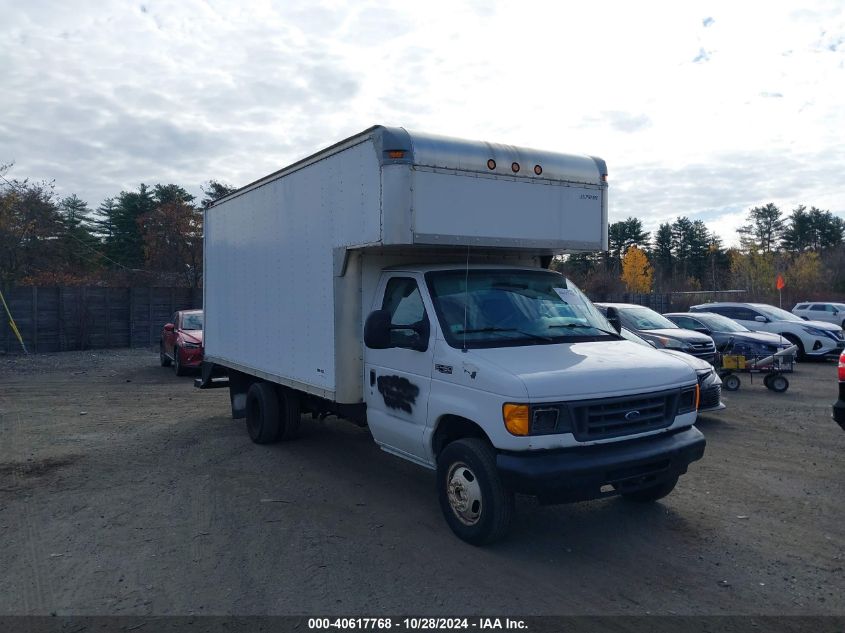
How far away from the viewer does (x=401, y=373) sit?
593 centimetres

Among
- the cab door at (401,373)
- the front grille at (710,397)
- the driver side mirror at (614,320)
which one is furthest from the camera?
the front grille at (710,397)

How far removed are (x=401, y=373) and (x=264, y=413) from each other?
3.30 meters

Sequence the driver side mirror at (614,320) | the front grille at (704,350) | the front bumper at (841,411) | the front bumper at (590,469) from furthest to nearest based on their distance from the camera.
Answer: the front grille at (704,350) → the driver side mirror at (614,320) → the front bumper at (841,411) → the front bumper at (590,469)

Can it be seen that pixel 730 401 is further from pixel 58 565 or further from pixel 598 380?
pixel 58 565

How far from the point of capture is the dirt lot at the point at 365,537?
14.3ft

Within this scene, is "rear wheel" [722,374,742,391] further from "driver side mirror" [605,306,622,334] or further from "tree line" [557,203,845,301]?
"tree line" [557,203,845,301]

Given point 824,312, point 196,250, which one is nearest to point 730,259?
point 824,312

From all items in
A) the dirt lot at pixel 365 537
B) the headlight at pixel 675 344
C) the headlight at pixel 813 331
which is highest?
the headlight at pixel 675 344

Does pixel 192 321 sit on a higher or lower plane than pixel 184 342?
higher

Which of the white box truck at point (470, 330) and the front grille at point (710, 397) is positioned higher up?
the white box truck at point (470, 330)

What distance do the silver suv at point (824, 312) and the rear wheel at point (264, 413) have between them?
2628 cm

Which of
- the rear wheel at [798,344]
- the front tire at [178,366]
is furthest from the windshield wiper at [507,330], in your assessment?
the rear wheel at [798,344]

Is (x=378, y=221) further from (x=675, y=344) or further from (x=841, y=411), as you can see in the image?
(x=675, y=344)

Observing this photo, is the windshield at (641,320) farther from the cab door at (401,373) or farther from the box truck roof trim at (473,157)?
the cab door at (401,373)
